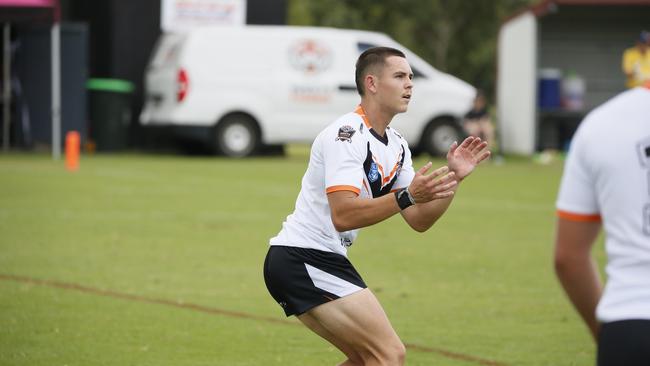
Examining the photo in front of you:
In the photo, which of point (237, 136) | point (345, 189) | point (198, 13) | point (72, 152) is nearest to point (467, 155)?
point (345, 189)

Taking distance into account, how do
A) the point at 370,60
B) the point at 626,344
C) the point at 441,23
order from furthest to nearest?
the point at 441,23 → the point at 370,60 → the point at 626,344

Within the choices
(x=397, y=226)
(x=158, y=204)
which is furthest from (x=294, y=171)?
(x=397, y=226)

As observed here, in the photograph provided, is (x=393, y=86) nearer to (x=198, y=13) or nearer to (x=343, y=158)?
(x=343, y=158)

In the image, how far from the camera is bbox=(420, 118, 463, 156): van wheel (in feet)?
87.4

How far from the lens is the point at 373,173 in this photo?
18.2 ft

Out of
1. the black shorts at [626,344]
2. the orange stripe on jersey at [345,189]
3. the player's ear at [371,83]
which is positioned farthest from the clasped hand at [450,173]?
the black shorts at [626,344]

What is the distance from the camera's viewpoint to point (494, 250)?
13.5 meters

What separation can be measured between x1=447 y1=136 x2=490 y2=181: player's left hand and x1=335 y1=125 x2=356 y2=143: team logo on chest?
542mm

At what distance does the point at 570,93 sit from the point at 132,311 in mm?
23451

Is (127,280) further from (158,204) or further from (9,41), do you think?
(9,41)

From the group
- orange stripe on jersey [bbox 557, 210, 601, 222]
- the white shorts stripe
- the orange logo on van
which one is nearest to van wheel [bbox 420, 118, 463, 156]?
the orange logo on van

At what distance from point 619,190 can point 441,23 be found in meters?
50.8

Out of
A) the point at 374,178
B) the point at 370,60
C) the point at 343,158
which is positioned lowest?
the point at 374,178

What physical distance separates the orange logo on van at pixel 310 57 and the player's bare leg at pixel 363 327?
68.0ft
